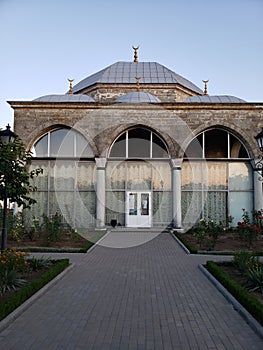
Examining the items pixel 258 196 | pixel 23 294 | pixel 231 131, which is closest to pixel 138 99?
pixel 231 131

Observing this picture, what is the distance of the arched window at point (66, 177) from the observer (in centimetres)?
1919

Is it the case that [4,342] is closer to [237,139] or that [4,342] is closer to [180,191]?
[180,191]

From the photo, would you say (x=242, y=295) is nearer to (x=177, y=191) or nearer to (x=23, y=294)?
(x=23, y=294)

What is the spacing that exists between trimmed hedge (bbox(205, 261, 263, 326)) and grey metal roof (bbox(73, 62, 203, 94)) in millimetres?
19731

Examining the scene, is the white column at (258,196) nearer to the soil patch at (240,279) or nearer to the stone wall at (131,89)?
the stone wall at (131,89)

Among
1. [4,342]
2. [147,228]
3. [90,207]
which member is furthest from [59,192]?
[4,342]

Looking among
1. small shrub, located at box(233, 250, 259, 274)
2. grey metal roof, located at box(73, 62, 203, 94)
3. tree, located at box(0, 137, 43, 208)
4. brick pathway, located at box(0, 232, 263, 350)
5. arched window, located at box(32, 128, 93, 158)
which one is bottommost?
brick pathway, located at box(0, 232, 263, 350)

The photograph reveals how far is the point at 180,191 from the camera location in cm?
1883

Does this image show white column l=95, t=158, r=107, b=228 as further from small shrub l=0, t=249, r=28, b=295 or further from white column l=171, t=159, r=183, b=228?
small shrub l=0, t=249, r=28, b=295

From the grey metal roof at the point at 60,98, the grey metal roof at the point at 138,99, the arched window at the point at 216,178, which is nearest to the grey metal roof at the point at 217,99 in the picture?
the arched window at the point at 216,178

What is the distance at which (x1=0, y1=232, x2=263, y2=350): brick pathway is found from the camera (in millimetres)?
4707

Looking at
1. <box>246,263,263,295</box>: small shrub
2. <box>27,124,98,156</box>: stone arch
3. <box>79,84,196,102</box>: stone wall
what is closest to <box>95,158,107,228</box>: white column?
<box>27,124,98,156</box>: stone arch

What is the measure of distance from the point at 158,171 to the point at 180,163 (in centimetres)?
147

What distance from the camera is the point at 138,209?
19375mm
